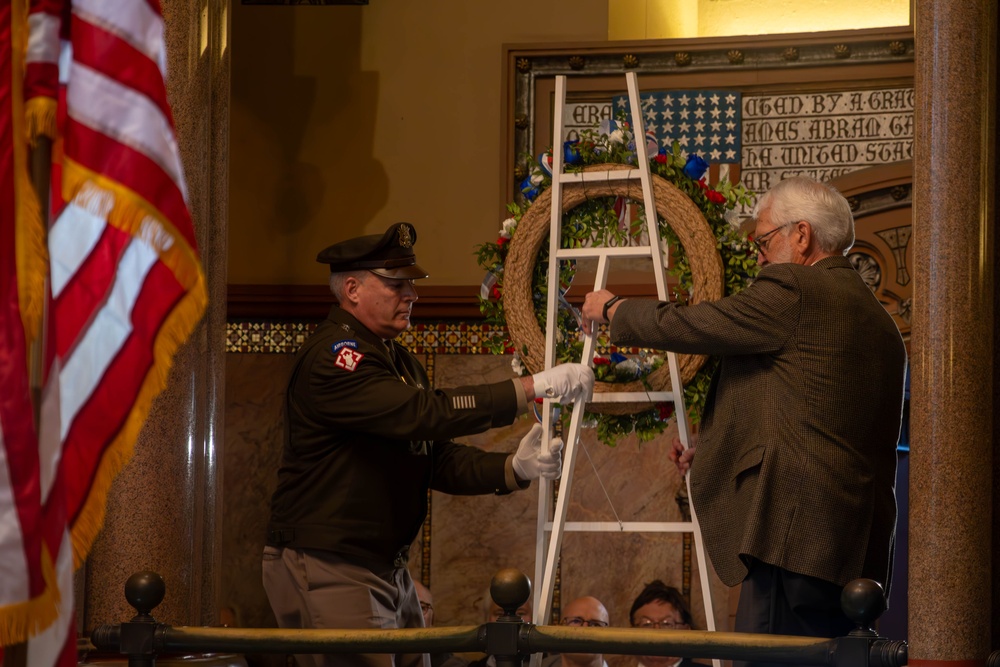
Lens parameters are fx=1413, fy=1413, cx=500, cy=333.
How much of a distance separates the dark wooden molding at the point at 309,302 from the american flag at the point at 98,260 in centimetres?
433

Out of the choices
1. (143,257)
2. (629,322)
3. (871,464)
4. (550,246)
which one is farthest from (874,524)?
(143,257)

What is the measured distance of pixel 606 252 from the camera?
14.1 feet

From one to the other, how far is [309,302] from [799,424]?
3881mm

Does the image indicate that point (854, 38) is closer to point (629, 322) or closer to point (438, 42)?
point (438, 42)

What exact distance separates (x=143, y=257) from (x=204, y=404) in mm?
2478

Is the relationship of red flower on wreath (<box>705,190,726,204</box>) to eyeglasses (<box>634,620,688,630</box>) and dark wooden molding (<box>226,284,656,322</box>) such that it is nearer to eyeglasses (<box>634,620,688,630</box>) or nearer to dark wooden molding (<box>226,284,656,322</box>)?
eyeglasses (<box>634,620,688,630</box>)

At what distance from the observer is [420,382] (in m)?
4.58

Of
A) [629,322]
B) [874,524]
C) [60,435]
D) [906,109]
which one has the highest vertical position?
[906,109]

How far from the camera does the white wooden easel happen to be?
418 cm

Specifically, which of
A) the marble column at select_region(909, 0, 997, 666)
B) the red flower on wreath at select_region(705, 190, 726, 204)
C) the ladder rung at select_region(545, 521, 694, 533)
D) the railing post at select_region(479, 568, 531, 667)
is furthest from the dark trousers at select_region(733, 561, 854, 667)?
the red flower on wreath at select_region(705, 190, 726, 204)

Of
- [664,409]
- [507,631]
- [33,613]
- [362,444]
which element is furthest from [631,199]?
[33,613]

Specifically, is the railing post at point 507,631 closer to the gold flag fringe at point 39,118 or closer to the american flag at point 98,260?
the american flag at point 98,260

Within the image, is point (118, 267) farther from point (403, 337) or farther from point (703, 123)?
point (703, 123)

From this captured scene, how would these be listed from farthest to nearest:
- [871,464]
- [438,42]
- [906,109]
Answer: [438,42] → [906,109] → [871,464]
